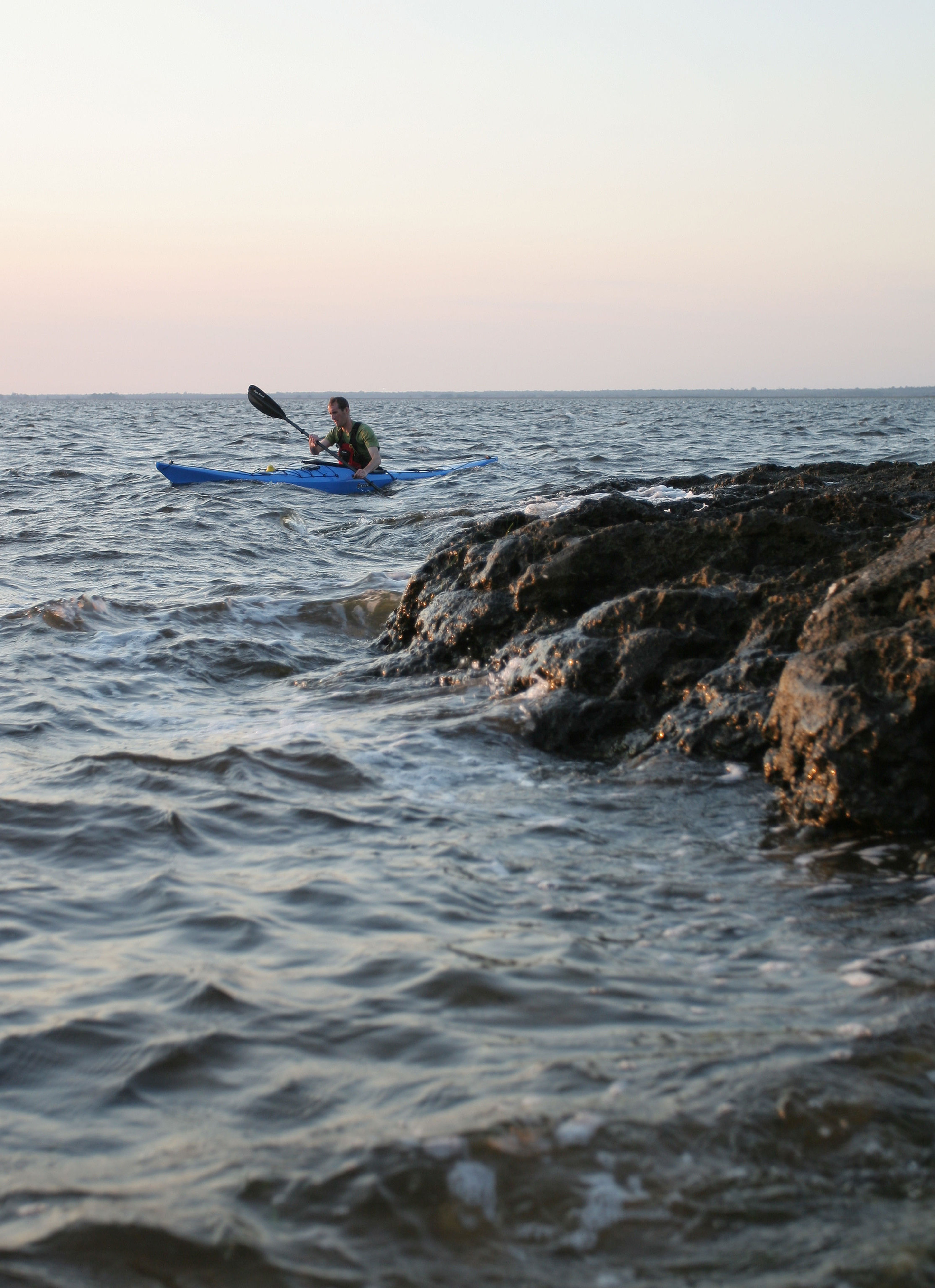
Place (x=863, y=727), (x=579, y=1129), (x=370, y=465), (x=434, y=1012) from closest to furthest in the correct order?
(x=579, y=1129)
(x=434, y=1012)
(x=863, y=727)
(x=370, y=465)

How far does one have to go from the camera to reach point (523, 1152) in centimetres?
201

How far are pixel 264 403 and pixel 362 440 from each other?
7.24ft

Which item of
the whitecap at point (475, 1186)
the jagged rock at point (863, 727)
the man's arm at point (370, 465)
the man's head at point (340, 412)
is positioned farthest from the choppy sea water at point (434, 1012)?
the man's arm at point (370, 465)

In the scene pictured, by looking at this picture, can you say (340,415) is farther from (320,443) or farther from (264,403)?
(264,403)

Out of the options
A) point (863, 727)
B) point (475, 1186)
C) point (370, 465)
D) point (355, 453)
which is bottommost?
point (475, 1186)

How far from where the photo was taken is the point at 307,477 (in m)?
16.0

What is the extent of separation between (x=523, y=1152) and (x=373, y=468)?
14.4 metres

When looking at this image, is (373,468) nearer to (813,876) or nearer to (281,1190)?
(813,876)

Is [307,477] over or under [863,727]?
over

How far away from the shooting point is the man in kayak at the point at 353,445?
1573cm

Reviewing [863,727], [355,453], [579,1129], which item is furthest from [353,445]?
[579,1129]

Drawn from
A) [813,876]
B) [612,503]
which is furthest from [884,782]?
[612,503]

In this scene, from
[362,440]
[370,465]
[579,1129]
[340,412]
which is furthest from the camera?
[362,440]

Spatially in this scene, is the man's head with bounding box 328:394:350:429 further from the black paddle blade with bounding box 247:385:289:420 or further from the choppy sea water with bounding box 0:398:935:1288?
the choppy sea water with bounding box 0:398:935:1288
